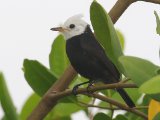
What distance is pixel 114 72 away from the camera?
1.76 m

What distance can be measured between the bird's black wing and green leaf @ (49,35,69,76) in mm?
337

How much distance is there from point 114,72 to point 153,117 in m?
0.92

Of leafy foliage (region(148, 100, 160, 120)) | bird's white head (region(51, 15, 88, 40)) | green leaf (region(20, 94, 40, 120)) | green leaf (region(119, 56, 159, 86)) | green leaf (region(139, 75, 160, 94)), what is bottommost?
bird's white head (region(51, 15, 88, 40))

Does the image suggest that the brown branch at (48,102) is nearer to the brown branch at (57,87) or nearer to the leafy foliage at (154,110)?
the brown branch at (57,87)

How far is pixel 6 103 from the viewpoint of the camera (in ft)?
3.59

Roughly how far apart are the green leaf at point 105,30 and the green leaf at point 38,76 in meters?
0.23

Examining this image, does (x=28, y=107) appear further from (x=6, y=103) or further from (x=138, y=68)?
(x=138, y=68)

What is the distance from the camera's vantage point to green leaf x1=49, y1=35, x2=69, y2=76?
4.58ft

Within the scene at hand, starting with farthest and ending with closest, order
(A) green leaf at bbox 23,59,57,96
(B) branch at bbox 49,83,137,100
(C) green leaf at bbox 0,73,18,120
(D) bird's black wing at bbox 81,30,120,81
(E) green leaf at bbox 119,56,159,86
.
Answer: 1. (D) bird's black wing at bbox 81,30,120,81
2. (A) green leaf at bbox 23,59,57,96
3. (C) green leaf at bbox 0,73,18,120
4. (B) branch at bbox 49,83,137,100
5. (E) green leaf at bbox 119,56,159,86

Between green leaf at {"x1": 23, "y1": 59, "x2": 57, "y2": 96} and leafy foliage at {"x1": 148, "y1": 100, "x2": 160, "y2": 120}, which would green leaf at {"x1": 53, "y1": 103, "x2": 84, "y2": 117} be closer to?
green leaf at {"x1": 23, "y1": 59, "x2": 57, "y2": 96}

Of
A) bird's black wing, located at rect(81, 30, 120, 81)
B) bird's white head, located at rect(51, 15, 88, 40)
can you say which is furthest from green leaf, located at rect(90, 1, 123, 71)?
bird's white head, located at rect(51, 15, 88, 40)

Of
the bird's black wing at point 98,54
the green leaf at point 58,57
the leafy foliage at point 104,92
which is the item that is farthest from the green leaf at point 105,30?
the bird's black wing at point 98,54

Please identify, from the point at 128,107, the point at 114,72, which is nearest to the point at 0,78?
the point at 128,107

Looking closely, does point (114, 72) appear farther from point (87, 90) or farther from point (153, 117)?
point (153, 117)
